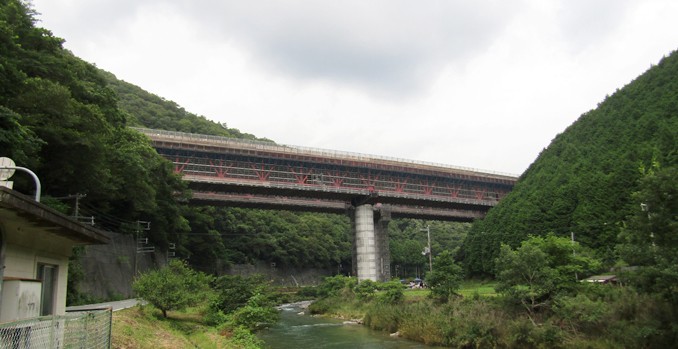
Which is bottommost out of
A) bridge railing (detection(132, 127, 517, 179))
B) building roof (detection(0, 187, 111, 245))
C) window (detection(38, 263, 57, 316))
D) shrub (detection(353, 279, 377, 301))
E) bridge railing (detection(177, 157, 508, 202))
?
shrub (detection(353, 279, 377, 301))

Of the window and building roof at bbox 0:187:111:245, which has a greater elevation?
building roof at bbox 0:187:111:245

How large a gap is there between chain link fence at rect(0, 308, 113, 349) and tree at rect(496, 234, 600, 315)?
18668 mm

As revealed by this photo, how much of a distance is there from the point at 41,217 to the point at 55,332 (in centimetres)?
194

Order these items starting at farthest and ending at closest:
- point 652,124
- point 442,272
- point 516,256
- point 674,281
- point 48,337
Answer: point 652,124 → point 442,272 → point 516,256 → point 674,281 → point 48,337

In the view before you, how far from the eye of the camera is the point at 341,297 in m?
47.9

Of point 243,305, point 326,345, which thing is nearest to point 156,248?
point 243,305

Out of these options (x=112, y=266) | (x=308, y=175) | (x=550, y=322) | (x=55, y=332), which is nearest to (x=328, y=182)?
(x=308, y=175)

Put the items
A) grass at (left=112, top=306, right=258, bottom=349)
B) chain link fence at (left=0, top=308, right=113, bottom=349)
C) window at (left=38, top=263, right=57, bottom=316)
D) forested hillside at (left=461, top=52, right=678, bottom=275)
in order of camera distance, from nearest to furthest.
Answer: chain link fence at (left=0, top=308, right=113, bottom=349) → window at (left=38, top=263, right=57, bottom=316) → grass at (left=112, top=306, right=258, bottom=349) → forested hillside at (left=461, top=52, right=678, bottom=275)

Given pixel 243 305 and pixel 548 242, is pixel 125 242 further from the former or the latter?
pixel 548 242

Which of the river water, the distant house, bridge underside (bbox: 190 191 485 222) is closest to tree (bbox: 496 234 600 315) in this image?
the river water

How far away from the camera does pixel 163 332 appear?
60.7ft

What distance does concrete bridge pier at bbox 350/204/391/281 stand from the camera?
182 ft

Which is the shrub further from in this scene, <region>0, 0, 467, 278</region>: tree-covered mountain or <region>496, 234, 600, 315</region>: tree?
<region>496, 234, 600, 315</region>: tree

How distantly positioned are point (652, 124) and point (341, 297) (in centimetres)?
3289
